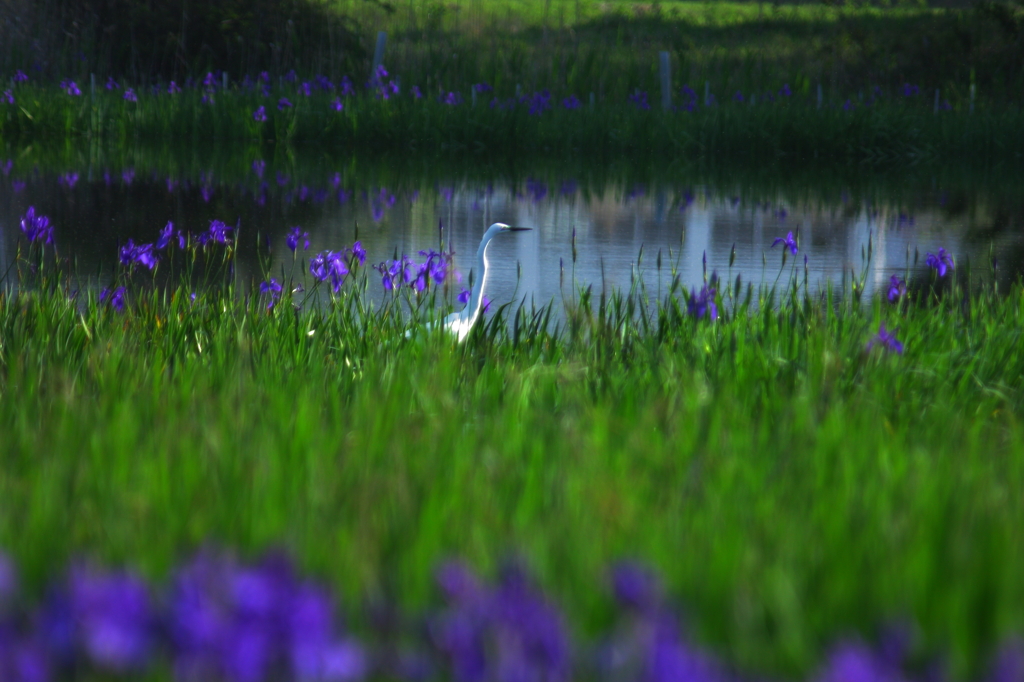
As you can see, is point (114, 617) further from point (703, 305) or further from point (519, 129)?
point (519, 129)

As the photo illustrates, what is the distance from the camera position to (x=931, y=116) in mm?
14180

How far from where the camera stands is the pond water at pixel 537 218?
21.5ft

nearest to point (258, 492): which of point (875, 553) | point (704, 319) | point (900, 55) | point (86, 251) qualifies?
point (875, 553)

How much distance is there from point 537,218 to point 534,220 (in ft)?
0.28

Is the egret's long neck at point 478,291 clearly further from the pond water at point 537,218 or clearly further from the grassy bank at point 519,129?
the grassy bank at point 519,129

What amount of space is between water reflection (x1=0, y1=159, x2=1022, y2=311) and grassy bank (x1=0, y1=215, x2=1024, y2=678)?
7.61ft

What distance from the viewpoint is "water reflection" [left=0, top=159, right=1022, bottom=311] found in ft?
21.5

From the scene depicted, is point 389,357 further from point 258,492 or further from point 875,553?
point 875,553

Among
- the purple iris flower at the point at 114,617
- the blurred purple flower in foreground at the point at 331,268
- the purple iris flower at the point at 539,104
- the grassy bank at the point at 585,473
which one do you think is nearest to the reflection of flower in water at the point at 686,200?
the purple iris flower at the point at 539,104

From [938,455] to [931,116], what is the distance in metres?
12.9

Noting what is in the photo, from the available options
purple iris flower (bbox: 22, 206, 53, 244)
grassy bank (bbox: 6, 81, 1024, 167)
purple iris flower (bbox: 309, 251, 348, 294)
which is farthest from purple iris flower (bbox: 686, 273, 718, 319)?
grassy bank (bbox: 6, 81, 1024, 167)

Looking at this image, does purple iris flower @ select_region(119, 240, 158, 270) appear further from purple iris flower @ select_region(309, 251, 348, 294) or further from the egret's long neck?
the egret's long neck

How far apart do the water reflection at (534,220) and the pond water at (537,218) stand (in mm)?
18

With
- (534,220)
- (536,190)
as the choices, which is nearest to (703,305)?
(534,220)
